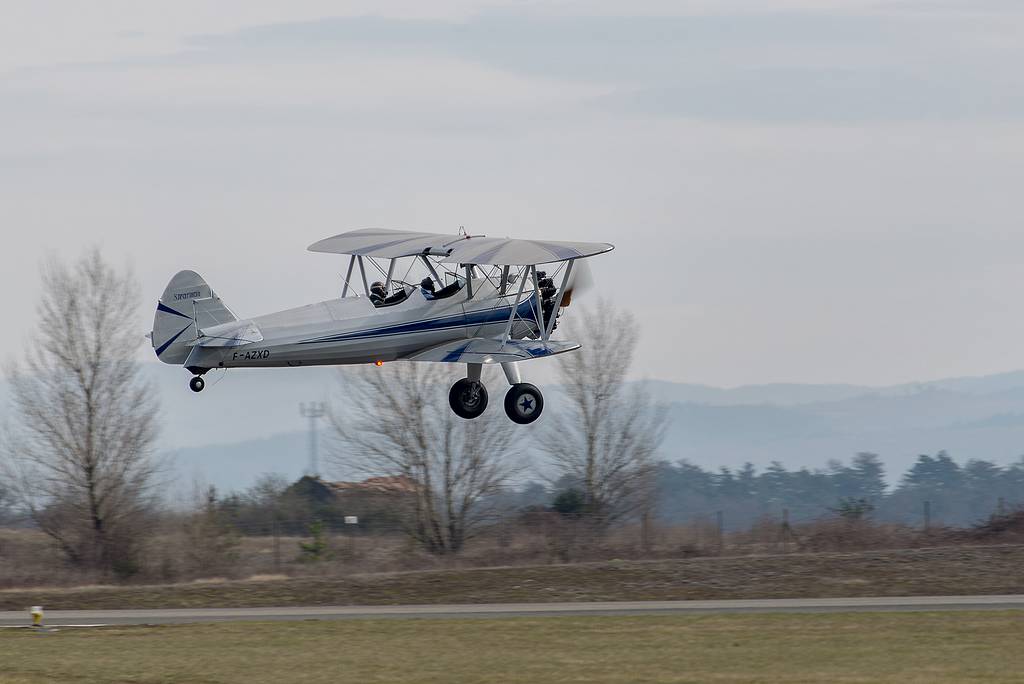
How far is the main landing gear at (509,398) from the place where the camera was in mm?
29969

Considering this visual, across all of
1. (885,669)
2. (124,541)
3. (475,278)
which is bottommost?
(885,669)

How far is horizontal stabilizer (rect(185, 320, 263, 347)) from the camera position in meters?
27.1

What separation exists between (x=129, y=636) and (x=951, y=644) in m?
22.0

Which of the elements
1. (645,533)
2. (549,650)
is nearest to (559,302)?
(549,650)

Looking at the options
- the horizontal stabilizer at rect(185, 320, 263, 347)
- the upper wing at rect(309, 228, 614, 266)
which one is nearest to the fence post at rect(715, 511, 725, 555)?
the upper wing at rect(309, 228, 614, 266)

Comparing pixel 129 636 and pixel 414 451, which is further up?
pixel 414 451

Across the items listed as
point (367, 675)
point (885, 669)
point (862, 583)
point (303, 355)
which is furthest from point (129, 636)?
point (862, 583)

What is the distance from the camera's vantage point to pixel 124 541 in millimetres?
60656

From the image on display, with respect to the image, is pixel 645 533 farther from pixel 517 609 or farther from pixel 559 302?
pixel 559 302

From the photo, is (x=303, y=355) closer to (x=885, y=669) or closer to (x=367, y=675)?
(x=367, y=675)

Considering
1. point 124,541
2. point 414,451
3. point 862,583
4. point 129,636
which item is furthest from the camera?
point 414,451

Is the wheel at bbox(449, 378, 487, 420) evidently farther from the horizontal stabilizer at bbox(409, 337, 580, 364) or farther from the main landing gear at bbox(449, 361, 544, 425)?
the horizontal stabilizer at bbox(409, 337, 580, 364)

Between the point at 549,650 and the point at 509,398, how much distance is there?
321 inches

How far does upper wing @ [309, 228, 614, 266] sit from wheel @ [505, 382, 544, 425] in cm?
292
